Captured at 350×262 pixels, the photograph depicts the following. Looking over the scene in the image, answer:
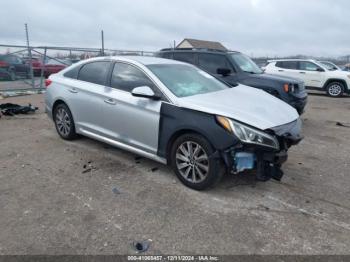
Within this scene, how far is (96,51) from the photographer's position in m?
16.4

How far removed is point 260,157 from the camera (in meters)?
3.64

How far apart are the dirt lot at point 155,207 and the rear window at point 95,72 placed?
1.22 m

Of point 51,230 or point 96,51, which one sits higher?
point 96,51

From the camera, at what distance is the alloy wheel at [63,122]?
226 inches

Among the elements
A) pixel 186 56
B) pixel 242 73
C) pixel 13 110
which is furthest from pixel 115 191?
pixel 13 110

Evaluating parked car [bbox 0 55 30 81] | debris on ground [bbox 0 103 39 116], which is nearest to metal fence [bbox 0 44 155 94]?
parked car [bbox 0 55 30 81]

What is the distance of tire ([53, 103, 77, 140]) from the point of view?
18.6 ft

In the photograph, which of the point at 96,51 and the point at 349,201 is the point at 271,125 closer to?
the point at 349,201

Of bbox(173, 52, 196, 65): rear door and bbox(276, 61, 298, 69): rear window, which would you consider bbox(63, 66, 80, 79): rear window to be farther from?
bbox(276, 61, 298, 69): rear window

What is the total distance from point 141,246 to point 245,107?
2.10m

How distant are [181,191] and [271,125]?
4.50 feet

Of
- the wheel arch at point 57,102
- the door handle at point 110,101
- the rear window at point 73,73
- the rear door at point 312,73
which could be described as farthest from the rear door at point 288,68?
the door handle at point 110,101

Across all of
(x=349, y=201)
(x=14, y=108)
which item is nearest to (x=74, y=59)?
(x=14, y=108)

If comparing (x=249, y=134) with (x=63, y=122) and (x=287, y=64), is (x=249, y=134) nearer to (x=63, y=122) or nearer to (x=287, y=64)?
(x=63, y=122)
